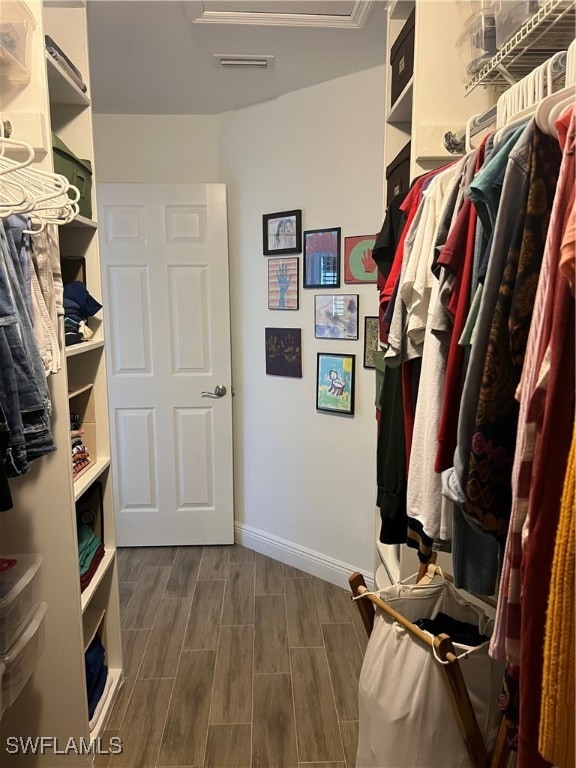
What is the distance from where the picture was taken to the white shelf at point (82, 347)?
1.67 meters

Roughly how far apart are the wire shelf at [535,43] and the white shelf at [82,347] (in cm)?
132

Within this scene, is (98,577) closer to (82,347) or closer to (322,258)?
(82,347)

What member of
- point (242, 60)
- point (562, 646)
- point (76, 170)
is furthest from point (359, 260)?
point (562, 646)

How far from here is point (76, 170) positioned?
1.75 m

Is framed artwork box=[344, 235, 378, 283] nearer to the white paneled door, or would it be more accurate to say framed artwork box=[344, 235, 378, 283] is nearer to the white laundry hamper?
the white paneled door

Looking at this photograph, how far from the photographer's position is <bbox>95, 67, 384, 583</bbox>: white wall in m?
2.65

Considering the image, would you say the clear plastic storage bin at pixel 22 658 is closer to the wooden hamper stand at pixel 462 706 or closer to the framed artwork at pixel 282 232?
the wooden hamper stand at pixel 462 706

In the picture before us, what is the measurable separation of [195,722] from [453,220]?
6.18ft

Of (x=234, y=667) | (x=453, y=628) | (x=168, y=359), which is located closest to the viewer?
(x=453, y=628)

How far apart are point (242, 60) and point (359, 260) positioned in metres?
1.03

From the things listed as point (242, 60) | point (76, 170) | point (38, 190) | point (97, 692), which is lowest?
point (97, 692)

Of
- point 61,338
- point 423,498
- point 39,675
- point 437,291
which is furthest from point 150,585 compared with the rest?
point 437,291

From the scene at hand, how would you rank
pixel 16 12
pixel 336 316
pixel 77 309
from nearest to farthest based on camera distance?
pixel 16 12 → pixel 77 309 → pixel 336 316

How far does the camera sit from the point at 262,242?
303cm
